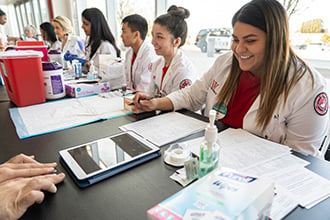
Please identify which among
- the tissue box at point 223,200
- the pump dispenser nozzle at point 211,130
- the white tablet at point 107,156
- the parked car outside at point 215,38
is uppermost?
the parked car outside at point 215,38

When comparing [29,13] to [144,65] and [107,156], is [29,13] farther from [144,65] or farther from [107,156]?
[107,156]

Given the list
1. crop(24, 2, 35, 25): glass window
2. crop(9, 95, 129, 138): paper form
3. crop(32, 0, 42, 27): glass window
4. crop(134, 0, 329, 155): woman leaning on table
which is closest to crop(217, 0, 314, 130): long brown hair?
crop(134, 0, 329, 155): woman leaning on table

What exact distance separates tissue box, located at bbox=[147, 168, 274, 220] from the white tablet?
0.30m

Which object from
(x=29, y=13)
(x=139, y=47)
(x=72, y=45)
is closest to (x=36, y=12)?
(x=29, y=13)

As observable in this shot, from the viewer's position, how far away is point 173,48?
154 centimetres

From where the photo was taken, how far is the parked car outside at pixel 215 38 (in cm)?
220

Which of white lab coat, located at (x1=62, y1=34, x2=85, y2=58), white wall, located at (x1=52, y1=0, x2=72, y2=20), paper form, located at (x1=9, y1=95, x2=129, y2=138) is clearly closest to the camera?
paper form, located at (x1=9, y1=95, x2=129, y2=138)

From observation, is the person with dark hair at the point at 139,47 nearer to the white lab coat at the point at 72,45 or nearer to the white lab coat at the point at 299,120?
the white lab coat at the point at 299,120

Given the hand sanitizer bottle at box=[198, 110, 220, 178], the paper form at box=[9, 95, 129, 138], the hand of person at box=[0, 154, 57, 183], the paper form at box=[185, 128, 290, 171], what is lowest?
the paper form at box=[9, 95, 129, 138]

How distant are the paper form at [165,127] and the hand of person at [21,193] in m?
0.36

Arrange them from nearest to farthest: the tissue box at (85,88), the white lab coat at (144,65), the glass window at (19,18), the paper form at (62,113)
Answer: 1. the paper form at (62,113)
2. the tissue box at (85,88)
3. the white lab coat at (144,65)
4. the glass window at (19,18)

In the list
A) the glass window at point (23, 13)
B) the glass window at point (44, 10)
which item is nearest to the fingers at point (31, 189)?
the glass window at point (44, 10)

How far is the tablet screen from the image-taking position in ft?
2.03

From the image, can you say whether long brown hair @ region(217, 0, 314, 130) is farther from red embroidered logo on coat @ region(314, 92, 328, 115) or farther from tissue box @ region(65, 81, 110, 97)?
tissue box @ region(65, 81, 110, 97)
